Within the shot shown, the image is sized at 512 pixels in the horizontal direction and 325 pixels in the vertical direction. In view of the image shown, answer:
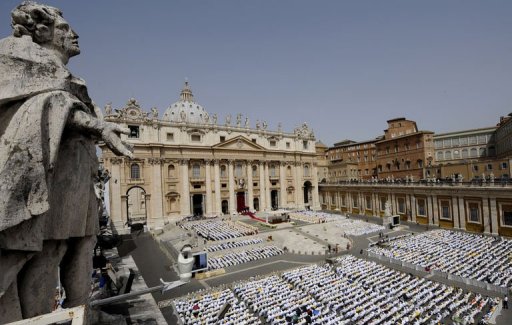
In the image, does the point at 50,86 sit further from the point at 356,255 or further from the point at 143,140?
the point at 143,140

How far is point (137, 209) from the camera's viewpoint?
51.0 meters

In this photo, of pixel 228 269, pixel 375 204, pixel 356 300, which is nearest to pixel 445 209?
pixel 375 204

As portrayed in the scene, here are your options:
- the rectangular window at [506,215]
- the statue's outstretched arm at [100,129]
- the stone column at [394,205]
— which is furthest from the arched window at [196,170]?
the statue's outstretched arm at [100,129]

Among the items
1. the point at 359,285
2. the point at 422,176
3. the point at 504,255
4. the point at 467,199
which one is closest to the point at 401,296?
the point at 359,285

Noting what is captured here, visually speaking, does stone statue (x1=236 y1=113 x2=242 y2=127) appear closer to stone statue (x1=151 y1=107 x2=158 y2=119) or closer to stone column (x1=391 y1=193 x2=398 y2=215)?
stone statue (x1=151 y1=107 x2=158 y2=119)

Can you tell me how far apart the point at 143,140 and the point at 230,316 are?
33.7m

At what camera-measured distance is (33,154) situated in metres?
2.69

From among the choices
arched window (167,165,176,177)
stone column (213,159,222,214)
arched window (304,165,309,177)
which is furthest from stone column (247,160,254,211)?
arched window (304,165,309,177)

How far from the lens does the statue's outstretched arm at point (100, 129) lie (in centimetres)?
319

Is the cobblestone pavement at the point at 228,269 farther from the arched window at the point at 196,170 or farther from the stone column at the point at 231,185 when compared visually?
the stone column at the point at 231,185

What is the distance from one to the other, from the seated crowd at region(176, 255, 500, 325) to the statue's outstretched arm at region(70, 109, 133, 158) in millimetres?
13126

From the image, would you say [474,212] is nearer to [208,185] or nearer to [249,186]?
[249,186]

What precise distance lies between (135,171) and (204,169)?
1119 cm

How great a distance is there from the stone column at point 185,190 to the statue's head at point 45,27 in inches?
1626
